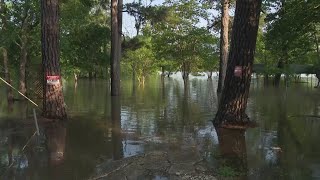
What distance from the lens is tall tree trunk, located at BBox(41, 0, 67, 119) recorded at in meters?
11.4

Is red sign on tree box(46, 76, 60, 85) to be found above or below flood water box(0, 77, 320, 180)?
above

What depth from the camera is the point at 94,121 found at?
11.8 metres

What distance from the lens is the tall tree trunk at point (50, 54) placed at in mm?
11414

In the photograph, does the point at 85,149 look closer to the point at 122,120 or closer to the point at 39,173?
the point at 39,173

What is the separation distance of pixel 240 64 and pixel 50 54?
562 cm

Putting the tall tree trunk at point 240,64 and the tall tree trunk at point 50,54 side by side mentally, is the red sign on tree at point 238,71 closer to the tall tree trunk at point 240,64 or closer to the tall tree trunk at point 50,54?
the tall tree trunk at point 240,64

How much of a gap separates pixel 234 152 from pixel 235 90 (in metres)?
3.04

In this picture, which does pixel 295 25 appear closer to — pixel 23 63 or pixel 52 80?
pixel 52 80

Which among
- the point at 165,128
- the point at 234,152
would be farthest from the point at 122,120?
the point at 234,152

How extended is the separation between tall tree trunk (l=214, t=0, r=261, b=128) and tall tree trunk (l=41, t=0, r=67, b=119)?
4.91 meters

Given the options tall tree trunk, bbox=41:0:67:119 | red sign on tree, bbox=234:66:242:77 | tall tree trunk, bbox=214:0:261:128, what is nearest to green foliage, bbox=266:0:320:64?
tall tree trunk, bbox=214:0:261:128

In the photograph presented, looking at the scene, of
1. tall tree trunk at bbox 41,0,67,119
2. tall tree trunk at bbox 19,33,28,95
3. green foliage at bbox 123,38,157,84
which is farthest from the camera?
green foliage at bbox 123,38,157,84

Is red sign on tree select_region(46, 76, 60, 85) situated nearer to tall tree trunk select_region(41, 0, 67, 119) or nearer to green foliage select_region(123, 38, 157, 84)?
tall tree trunk select_region(41, 0, 67, 119)

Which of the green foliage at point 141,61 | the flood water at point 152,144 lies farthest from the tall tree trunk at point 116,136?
the green foliage at point 141,61
